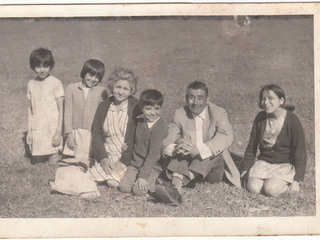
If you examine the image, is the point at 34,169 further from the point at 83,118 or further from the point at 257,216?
the point at 257,216

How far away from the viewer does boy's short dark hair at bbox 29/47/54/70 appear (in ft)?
12.8

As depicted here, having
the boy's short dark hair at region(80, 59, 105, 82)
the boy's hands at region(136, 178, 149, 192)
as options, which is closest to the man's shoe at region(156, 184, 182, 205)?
the boy's hands at region(136, 178, 149, 192)

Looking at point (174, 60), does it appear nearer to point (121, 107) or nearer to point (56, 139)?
point (121, 107)

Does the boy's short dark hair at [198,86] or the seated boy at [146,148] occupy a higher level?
the boy's short dark hair at [198,86]

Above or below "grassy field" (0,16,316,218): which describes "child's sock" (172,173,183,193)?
below

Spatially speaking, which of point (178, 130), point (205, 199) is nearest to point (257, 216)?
point (205, 199)

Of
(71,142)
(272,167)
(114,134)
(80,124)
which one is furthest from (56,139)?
(272,167)

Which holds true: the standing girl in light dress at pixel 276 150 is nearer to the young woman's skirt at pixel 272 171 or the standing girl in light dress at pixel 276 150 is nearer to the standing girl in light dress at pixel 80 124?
the young woman's skirt at pixel 272 171

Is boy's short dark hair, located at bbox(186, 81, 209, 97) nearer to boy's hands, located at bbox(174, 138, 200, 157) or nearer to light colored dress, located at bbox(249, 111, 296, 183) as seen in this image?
boy's hands, located at bbox(174, 138, 200, 157)

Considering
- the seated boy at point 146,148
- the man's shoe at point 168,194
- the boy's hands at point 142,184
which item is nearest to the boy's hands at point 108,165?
the seated boy at point 146,148

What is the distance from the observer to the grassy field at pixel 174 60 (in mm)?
3902

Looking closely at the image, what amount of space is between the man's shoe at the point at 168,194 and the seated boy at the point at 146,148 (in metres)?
0.10

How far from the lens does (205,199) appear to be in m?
3.78

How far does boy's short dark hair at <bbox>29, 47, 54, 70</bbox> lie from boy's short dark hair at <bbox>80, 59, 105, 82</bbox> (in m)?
0.29
